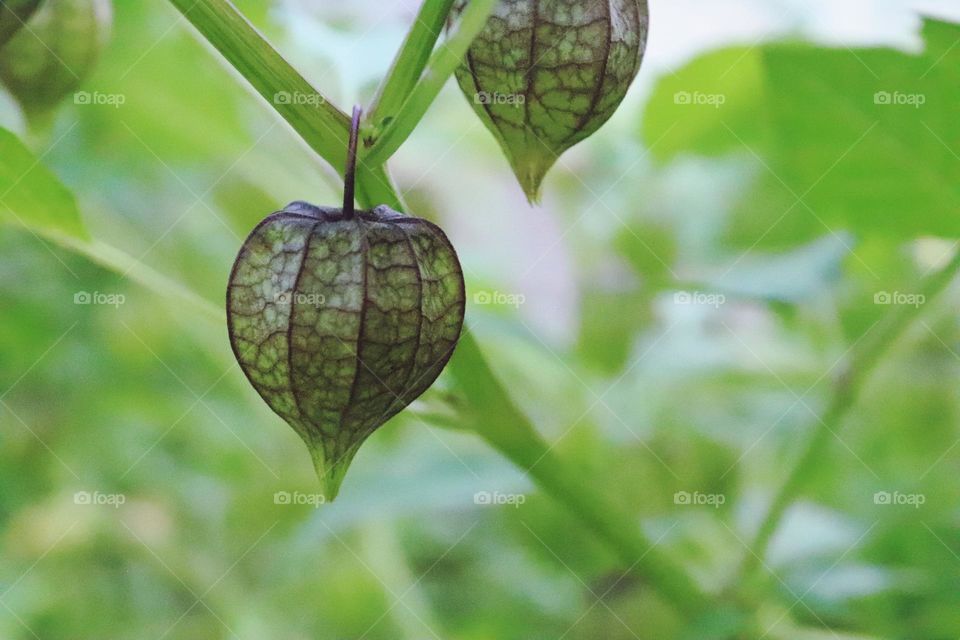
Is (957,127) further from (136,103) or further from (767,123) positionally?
(136,103)

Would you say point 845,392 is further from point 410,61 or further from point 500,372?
point 500,372

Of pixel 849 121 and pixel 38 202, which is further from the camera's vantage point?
pixel 849 121

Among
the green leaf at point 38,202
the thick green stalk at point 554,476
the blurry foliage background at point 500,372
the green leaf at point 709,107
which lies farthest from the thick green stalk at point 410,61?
the green leaf at point 709,107

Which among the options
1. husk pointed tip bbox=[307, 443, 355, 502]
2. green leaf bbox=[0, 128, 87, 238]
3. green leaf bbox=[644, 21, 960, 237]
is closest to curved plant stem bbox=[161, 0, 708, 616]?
husk pointed tip bbox=[307, 443, 355, 502]

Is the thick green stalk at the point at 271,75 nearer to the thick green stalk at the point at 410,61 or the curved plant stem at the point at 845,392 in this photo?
the thick green stalk at the point at 410,61

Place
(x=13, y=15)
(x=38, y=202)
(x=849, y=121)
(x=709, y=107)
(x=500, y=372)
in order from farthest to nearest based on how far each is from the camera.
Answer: (x=500, y=372) → (x=709, y=107) → (x=849, y=121) → (x=38, y=202) → (x=13, y=15)

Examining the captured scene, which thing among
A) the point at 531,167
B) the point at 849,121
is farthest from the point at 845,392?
the point at 531,167
